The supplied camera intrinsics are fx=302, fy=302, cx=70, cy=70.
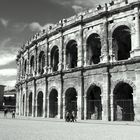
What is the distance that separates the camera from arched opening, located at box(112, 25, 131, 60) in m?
23.3

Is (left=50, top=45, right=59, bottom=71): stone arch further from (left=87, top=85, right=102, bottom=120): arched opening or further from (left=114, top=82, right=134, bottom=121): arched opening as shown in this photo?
(left=114, top=82, right=134, bottom=121): arched opening

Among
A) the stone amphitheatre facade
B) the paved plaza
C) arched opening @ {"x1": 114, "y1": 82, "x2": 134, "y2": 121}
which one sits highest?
the stone amphitheatre facade

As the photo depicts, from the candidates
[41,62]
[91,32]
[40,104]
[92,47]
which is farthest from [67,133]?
[41,62]

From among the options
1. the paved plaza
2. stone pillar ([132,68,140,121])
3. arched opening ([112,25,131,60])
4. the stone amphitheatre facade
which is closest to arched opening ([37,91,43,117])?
the stone amphitheatre facade

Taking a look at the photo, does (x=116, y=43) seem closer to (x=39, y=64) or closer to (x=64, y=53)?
(x=64, y=53)

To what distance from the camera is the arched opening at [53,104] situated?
28142 mm

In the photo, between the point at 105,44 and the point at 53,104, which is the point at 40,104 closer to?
the point at 53,104

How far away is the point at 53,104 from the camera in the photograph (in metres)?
28.4

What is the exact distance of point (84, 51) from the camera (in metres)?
24.9

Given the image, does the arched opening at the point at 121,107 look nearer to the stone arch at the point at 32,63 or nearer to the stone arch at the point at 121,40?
the stone arch at the point at 121,40

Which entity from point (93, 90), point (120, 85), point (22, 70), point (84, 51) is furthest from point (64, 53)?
point (22, 70)

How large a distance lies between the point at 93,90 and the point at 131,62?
5.58 metres

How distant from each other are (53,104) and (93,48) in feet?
22.1

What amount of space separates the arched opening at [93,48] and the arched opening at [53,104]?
4951 mm
